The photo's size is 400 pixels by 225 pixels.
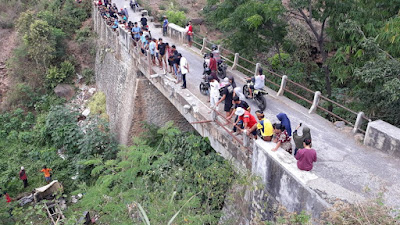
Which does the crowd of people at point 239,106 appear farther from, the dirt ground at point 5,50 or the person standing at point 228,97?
the dirt ground at point 5,50

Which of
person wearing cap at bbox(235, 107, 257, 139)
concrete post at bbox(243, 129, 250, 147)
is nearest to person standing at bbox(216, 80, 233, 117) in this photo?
person wearing cap at bbox(235, 107, 257, 139)

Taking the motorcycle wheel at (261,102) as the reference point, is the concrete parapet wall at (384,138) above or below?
above

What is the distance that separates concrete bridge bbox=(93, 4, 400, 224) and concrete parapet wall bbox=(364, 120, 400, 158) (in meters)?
0.14

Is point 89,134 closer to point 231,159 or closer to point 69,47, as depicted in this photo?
point 231,159

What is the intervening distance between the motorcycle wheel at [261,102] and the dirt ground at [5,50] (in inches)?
849

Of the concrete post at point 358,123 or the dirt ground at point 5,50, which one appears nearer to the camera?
the concrete post at point 358,123

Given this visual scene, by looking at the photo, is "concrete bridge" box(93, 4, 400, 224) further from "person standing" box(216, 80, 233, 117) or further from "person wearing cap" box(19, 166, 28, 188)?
"person wearing cap" box(19, 166, 28, 188)

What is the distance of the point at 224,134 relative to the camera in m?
8.59

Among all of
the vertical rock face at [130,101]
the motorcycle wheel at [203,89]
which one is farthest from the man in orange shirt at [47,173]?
the motorcycle wheel at [203,89]

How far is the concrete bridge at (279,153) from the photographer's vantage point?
5746 millimetres

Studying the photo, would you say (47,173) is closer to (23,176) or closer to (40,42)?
(23,176)

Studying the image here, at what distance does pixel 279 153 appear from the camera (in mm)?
6395

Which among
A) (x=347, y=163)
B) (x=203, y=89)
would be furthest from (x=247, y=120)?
(x=203, y=89)

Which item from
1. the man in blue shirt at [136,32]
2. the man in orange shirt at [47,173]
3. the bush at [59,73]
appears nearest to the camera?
the man in orange shirt at [47,173]
